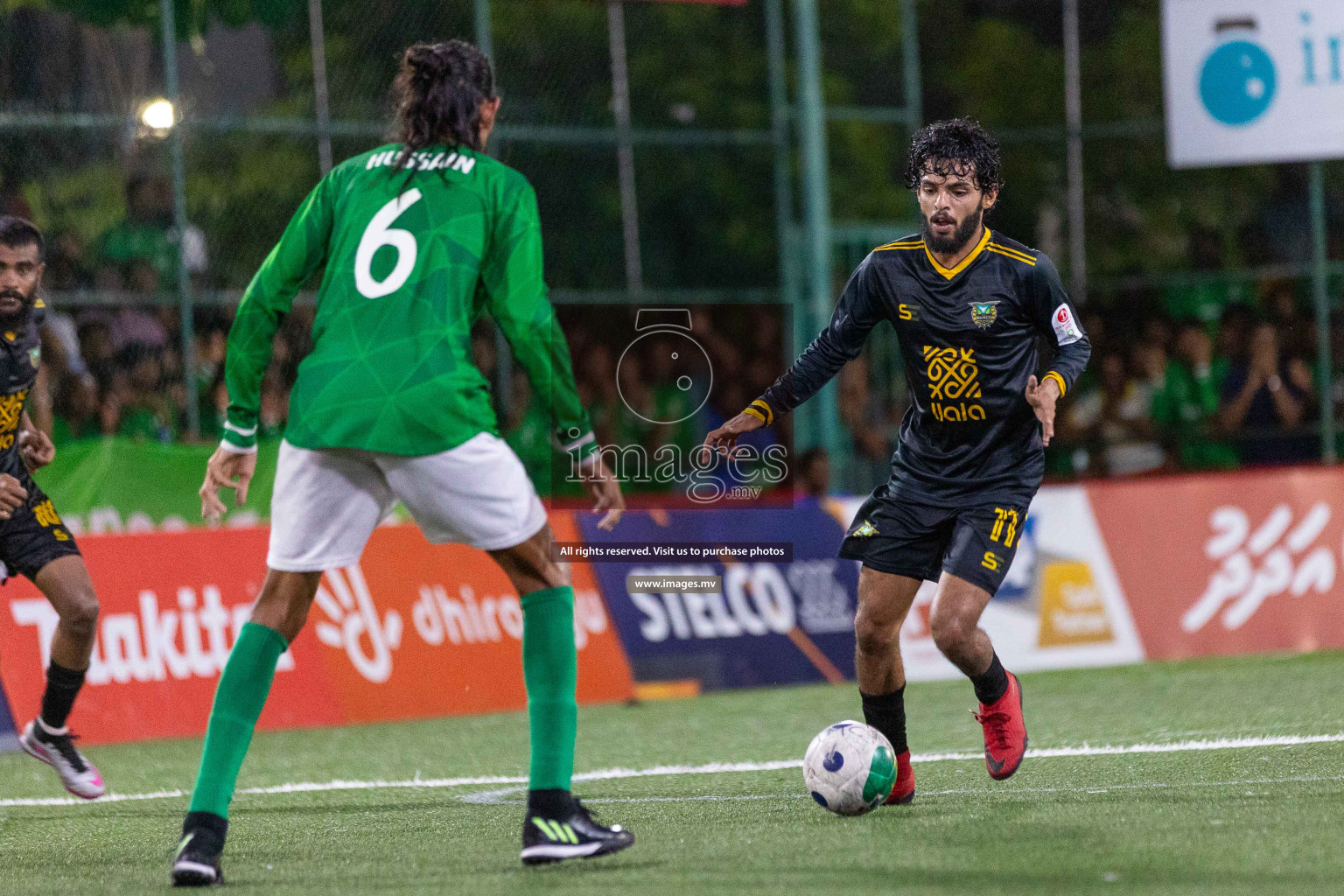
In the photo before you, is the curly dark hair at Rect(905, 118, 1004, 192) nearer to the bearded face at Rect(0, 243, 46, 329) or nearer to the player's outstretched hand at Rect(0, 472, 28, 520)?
the bearded face at Rect(0, 243, 46, 329)

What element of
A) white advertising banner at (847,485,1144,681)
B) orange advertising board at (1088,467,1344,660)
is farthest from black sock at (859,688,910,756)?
orange advertising board at (1088,467,1344,660)

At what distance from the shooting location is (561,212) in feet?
50.7

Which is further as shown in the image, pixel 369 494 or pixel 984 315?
pixel 984 315

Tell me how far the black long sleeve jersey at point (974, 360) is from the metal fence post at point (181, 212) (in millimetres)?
7789

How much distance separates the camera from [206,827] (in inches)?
189

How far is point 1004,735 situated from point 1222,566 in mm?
6419

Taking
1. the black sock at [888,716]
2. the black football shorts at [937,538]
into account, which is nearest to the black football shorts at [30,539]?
the black football shorts at [937,538]

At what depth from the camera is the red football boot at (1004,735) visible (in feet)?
20.4

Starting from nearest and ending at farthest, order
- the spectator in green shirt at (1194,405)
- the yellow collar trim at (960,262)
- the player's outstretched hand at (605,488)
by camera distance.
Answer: the player's outstretched hand at (605,488) < the yellow collar trim at (960,262) < the spectator in green shirt at (1194,405)

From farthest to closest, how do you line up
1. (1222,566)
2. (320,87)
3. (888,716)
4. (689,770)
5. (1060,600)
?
1. (320,87)
2. (1222,566)
3. (1060,600)
4. (689,770)
5. (888,716)

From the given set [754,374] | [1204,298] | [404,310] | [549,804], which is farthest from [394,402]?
[1204,298]

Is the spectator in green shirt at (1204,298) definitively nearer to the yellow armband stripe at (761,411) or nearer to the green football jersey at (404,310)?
the yellow armband stripe at (761,411)

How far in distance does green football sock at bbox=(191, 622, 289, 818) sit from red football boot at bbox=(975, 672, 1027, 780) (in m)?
2.55

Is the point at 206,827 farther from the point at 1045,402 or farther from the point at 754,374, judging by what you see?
the point at 754,374
